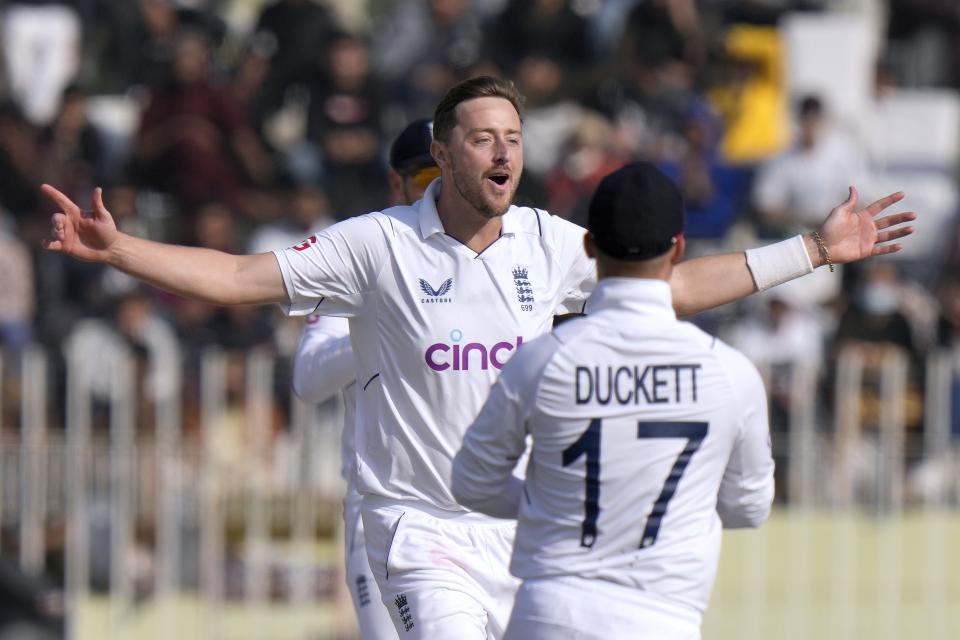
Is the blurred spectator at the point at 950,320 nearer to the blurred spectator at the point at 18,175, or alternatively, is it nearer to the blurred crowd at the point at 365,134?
the blurred crowd at the point at 365,134

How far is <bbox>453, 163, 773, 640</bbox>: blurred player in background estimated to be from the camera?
4.43 m

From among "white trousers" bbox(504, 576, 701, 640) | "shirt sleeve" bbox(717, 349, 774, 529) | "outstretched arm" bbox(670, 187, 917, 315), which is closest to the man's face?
"outstretched arm" bbox(670, 187, 917, 315)

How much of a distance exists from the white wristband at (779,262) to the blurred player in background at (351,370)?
1.46m

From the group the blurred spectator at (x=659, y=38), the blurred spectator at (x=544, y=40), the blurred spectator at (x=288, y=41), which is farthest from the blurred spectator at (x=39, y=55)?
the blurred spectator at (x=659, y=38)

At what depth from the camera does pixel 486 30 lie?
49.8 feet

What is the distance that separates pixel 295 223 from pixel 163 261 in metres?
7.75

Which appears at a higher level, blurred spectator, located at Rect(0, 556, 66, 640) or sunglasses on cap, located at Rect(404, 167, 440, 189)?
sunglasses on cap, located at Rect(404, 167, 440, 189)

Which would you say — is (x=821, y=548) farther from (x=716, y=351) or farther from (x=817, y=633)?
(x=716, y=351)

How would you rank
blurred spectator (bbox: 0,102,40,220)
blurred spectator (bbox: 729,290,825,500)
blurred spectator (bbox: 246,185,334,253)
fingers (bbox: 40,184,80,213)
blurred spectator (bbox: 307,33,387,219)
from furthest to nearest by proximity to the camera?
blurred spectator (bbox: 0,102,40,220) → blurred spectator (bbox: 307,33,387,219) → blurred spectator (bbox: 246,185,334,253) → blurred spectator (bbox: 729,290,825,500) → fingers (bbox: 40,184,80,213)

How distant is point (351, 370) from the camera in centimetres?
660

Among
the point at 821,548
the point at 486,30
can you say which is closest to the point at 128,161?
the point at 486,30

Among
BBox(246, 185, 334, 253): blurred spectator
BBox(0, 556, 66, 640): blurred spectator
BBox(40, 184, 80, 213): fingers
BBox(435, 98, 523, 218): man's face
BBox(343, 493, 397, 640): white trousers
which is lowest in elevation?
BBox(0, 556, 66, 640): blurred spectator

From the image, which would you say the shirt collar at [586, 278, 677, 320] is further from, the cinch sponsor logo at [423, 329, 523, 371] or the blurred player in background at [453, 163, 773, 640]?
the cinch sponsor logo at [423, 329, 523, 371]

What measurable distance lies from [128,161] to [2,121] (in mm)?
1120
